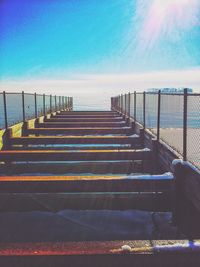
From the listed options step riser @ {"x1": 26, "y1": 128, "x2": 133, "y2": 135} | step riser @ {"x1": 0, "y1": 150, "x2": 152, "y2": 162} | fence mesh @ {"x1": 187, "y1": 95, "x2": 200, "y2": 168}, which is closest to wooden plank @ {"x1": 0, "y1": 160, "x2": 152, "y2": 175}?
step riser @ {"x1": 0, "y1": 150, "x2": 152, "y2": 162}

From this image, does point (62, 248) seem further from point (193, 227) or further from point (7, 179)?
point (193, 227)

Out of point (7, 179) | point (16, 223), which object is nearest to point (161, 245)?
point (7, 179)

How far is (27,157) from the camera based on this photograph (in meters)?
7.91

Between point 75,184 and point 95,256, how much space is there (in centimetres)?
259

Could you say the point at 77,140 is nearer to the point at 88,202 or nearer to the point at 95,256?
the point at 88,202

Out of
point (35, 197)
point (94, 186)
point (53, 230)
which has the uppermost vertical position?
point (94, 186)

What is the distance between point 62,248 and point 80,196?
2559mm

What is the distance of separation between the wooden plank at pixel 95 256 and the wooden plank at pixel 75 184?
2437 millimetres

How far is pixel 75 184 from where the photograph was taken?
5.32m

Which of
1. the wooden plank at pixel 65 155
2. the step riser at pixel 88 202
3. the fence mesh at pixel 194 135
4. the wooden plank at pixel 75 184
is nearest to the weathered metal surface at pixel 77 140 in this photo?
the wooden plank at pixel 65 155

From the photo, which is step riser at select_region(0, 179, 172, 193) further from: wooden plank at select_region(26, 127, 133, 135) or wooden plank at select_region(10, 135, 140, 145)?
wooden plank at select_region(26, 127, 133, 135)

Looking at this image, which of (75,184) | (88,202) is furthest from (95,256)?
(88,202)

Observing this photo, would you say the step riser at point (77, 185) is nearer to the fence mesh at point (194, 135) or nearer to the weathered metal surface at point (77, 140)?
the fence mesh at point (194, 135)

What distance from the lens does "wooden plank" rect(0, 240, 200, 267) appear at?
9.00 feet
